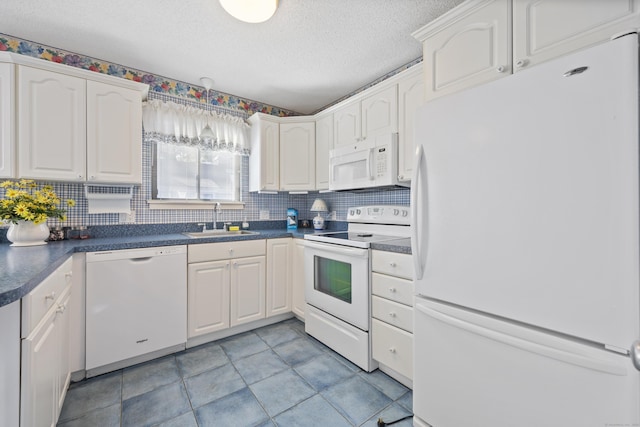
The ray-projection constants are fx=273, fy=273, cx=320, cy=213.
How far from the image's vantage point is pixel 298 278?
8.88 ft

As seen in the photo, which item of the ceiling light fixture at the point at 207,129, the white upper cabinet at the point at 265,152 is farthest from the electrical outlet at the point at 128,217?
the white upper cabinet at the point at 265,152

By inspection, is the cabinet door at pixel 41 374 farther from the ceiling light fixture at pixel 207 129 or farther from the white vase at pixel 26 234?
the ceiling light fixture at pixel 207 129

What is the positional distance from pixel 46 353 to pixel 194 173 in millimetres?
1962

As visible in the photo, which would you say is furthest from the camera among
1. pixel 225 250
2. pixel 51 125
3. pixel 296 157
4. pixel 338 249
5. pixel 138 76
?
pixel 296 157

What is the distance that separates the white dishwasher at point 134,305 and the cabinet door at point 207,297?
0.21 ft

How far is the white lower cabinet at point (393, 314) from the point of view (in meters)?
1.69

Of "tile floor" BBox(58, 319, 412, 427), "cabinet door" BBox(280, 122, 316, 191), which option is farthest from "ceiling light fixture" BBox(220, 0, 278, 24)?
"tile floor" BBox(58, 319, 412, 427)

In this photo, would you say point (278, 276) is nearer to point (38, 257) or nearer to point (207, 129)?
point (207, 129)

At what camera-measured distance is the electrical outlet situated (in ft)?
7.88

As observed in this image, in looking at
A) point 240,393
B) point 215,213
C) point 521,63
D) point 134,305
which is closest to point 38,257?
point 134,305

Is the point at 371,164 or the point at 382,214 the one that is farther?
the point at 382,214

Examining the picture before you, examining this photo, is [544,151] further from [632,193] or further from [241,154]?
[241,154]

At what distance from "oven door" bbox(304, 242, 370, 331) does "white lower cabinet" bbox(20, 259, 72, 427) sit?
1617 millimetres

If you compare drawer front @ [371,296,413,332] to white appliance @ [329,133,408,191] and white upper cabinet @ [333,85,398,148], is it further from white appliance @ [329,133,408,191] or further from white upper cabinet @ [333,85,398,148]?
white upper cabinet @ [333,85,398,148]
